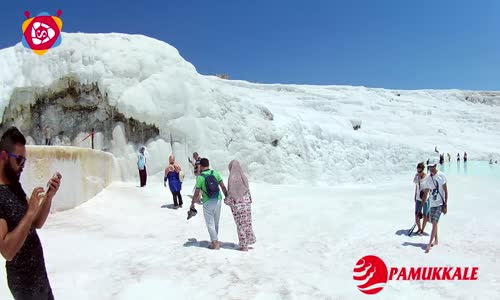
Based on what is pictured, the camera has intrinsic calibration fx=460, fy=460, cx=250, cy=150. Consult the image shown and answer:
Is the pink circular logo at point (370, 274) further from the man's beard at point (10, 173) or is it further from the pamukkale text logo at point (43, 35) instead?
the pamukkale text logo at point (43, 35)

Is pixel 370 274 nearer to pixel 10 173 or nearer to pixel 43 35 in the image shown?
pixel 10 173

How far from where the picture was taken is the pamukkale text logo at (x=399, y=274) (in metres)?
5.73

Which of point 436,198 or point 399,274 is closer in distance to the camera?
point 399,274

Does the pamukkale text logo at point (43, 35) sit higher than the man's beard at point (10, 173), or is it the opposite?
the pamukkale text logo at point (43, 35)

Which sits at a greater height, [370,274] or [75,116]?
[75,116]

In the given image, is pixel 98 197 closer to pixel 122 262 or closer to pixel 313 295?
pixel 122 262

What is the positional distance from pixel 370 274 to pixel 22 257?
4.81 metres

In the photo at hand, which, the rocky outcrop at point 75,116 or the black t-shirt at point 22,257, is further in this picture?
the rocky outcrop at point 75,116

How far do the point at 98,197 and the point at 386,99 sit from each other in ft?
130

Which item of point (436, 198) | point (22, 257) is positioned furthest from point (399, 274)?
point (22, 257)

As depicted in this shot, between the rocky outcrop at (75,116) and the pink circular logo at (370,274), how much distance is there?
899cm

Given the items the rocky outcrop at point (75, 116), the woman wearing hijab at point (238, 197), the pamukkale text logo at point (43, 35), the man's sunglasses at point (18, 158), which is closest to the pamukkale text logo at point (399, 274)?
the woman wearing hijab at point (238, 197)

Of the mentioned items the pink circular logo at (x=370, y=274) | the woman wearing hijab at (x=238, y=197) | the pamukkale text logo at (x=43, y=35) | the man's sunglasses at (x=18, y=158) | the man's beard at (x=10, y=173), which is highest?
the pamukkale text logo at (x=43, y=35)

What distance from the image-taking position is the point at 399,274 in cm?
605
